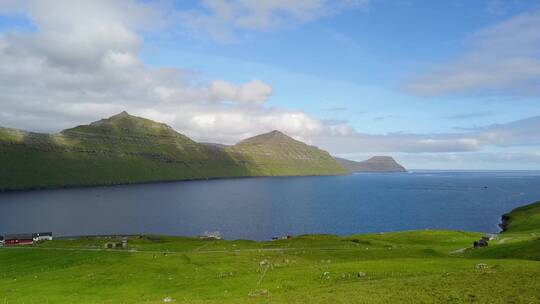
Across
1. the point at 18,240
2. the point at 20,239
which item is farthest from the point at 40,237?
the point at 18,240

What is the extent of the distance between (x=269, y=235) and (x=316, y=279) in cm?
13179

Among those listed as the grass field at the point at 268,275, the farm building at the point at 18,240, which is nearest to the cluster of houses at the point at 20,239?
the farm building at the point at 18,240

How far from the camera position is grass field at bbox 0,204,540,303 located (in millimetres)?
39969

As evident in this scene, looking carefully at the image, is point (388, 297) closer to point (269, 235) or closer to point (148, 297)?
point (148, 297)

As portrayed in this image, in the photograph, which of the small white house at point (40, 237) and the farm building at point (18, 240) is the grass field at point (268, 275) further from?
the small white house at point (40, 237)

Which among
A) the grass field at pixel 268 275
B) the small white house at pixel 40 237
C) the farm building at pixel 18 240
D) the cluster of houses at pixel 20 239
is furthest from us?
the small white house at pixel 40 237

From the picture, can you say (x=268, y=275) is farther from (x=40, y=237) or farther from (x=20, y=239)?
(x=40, y=237)

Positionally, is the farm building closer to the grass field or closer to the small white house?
the small white house

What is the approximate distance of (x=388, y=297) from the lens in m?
38.1

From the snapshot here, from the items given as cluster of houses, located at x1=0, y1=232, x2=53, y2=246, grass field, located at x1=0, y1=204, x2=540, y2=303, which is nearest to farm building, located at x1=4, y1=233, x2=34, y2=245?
cluster of houses, located at x1=0, y1=232, x2=53, y2=246

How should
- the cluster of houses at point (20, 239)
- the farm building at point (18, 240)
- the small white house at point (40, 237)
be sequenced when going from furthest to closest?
the small white house at point (40, 237) → the farm building at point (18, 240) → the cluster of houses at point (20, 239)

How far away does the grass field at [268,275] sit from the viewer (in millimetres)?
39969

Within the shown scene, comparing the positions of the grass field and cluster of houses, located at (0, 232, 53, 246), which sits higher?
the grass field

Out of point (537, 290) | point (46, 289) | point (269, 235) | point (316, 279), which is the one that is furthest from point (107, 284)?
point (269, 235)
